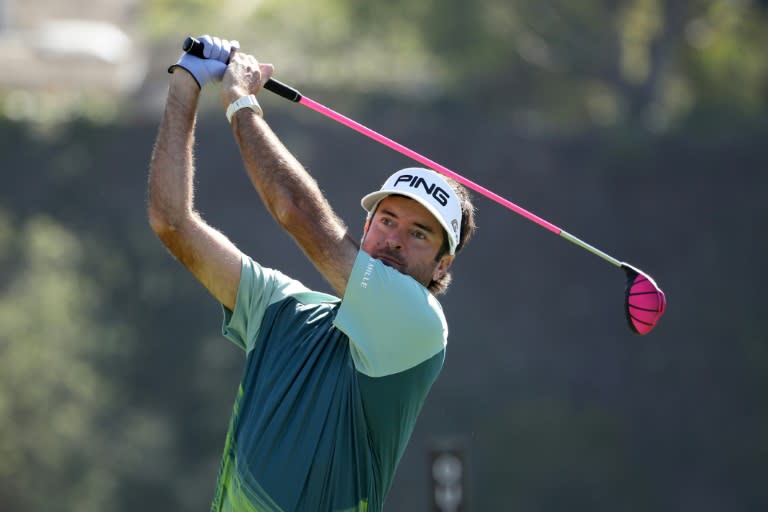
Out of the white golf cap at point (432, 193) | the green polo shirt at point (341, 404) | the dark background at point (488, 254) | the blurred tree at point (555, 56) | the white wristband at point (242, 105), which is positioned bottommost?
the green polo shirt at point (341, 404)

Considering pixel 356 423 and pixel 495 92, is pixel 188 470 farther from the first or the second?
pixel 356 423

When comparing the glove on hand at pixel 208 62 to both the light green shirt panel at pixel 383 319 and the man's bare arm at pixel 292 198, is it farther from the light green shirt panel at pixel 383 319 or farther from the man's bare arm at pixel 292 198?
the light green shirt panel at pixel 383 319

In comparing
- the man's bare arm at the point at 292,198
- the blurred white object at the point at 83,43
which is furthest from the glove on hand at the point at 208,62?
the blurred white object at the point at 83,43

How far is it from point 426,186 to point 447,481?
5.47 m

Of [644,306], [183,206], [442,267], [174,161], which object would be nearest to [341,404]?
[442,267]

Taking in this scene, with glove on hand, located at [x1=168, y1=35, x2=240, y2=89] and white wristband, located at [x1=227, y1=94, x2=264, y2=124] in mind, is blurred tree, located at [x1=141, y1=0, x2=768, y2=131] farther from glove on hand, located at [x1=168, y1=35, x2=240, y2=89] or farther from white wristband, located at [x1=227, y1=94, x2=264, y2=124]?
white wristband, located at [x1=227, y1=94, x2=264, y2=124]

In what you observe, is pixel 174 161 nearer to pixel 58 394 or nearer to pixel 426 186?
pixel 426 186

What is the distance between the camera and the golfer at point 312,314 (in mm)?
3709

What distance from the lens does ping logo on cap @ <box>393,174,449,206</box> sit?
12.8 ft

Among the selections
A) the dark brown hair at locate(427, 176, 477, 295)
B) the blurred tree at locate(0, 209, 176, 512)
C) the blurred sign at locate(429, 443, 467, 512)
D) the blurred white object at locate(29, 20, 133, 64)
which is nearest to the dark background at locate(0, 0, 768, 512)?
the blurred tree at locate(0, 209, 176, 512)

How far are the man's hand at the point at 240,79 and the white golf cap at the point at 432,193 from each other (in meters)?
0.48

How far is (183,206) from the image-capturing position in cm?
389

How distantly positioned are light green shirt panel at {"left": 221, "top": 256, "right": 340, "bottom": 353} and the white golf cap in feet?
1.12

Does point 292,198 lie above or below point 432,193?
below
